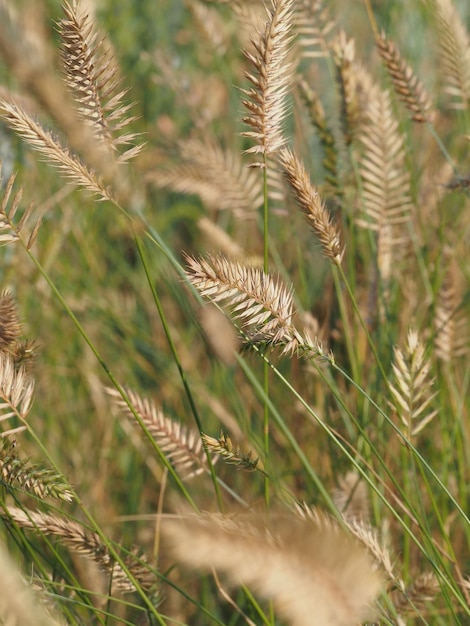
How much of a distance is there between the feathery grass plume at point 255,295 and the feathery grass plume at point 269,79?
174 millimetres

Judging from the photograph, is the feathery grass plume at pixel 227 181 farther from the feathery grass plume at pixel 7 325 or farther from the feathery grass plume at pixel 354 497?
the feathery grass plume at pixel 7 325

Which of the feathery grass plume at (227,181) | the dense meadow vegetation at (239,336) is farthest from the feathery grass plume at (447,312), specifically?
the feathery grass plume at (227,181)

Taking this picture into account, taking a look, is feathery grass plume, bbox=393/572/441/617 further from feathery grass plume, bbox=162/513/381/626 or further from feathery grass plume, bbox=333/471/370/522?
feathery grass plume, bbox=162/513/381/626

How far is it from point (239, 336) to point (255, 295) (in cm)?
15

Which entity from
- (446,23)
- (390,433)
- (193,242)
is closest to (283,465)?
(390,433)

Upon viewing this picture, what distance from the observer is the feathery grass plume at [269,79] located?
3.27 ft

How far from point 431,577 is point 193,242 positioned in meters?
1.90

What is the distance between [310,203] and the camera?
3.35 ft

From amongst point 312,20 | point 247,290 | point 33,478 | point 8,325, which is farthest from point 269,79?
point 312,20

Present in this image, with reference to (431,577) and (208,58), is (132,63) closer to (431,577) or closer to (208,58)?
(208,58)

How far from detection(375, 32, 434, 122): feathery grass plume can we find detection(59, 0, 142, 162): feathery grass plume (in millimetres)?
669

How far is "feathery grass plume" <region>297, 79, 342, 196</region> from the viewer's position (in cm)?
152

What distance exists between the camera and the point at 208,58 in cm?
342

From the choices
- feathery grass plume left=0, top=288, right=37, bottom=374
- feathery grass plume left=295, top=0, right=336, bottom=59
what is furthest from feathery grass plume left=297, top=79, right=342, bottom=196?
feathery grass plume left=0, top=288, right=37, bottom=374
